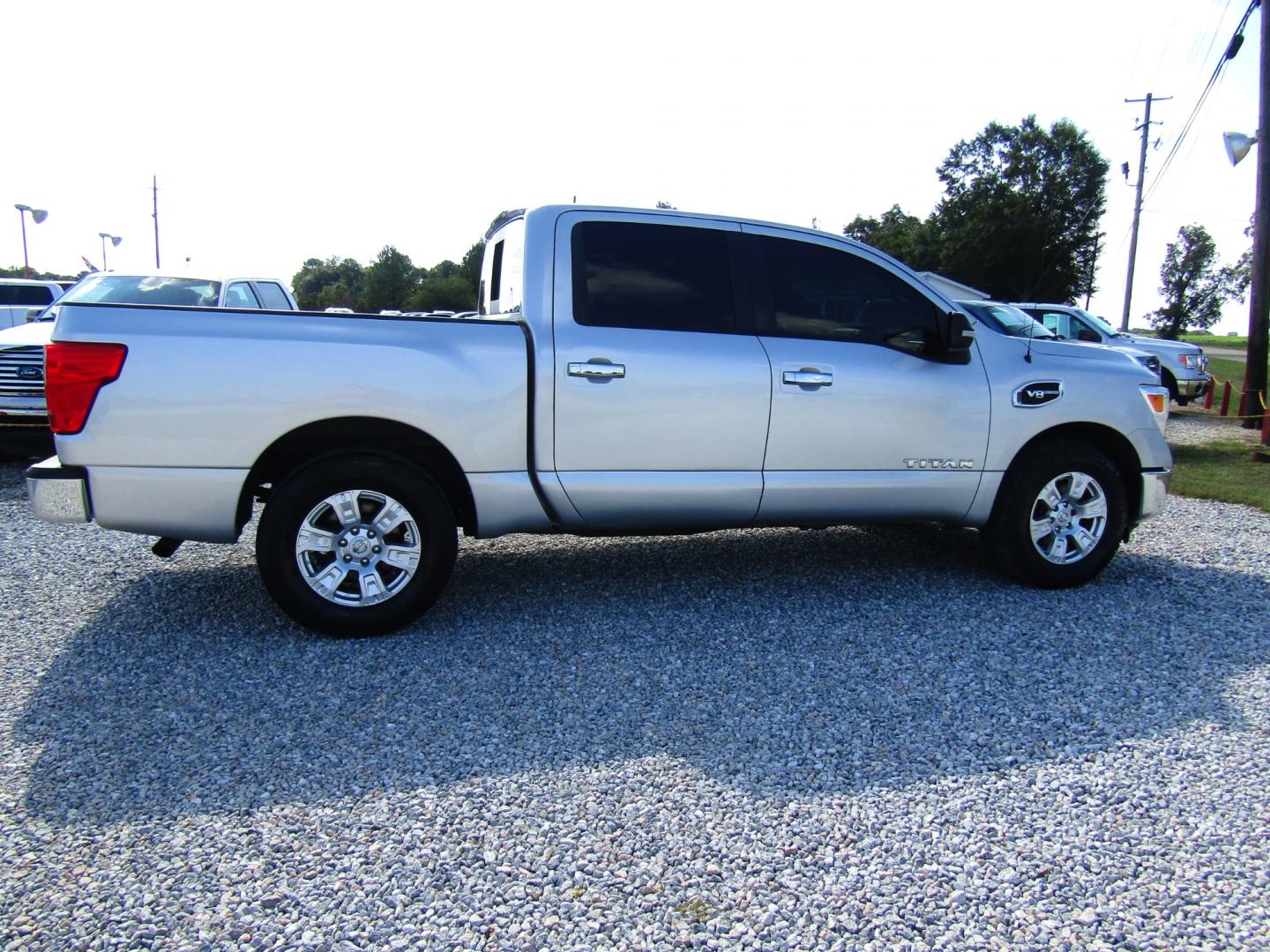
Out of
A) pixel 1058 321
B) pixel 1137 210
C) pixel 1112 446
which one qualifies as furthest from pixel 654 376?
pixel 1137 210

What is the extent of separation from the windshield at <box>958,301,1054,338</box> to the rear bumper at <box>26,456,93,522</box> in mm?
10145

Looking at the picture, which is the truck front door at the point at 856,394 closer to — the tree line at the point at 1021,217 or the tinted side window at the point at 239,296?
the tinted side window at the point at 239,296

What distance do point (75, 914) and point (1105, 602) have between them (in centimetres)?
489

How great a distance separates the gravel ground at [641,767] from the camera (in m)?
2.44

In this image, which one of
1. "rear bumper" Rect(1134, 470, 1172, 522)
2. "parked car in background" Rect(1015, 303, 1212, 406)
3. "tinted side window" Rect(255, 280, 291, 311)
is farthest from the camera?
"parked car in background" Rect(1015, 303, 1212, 406)

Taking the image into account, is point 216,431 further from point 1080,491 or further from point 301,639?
point 1080,491

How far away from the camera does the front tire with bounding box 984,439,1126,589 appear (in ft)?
16.9

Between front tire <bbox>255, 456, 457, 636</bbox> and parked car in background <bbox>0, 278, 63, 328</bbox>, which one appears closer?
front tire <bbox>255, 456, 457, 636</bbox>

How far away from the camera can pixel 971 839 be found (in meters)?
2.79

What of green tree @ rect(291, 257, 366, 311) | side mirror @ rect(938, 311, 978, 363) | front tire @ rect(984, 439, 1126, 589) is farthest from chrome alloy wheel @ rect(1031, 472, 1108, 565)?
green tree @ rect(291, 257, 366, 311)

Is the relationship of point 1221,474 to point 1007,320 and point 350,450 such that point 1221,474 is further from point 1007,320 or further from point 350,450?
point 350,450

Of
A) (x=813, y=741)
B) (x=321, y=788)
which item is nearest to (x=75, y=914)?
(x=321, y=788)

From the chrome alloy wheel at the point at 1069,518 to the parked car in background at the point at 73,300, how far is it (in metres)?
5.81

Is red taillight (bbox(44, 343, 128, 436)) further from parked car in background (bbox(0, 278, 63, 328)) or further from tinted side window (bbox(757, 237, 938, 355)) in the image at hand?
parked car in background (bbox(0, 278, 63, 328))
